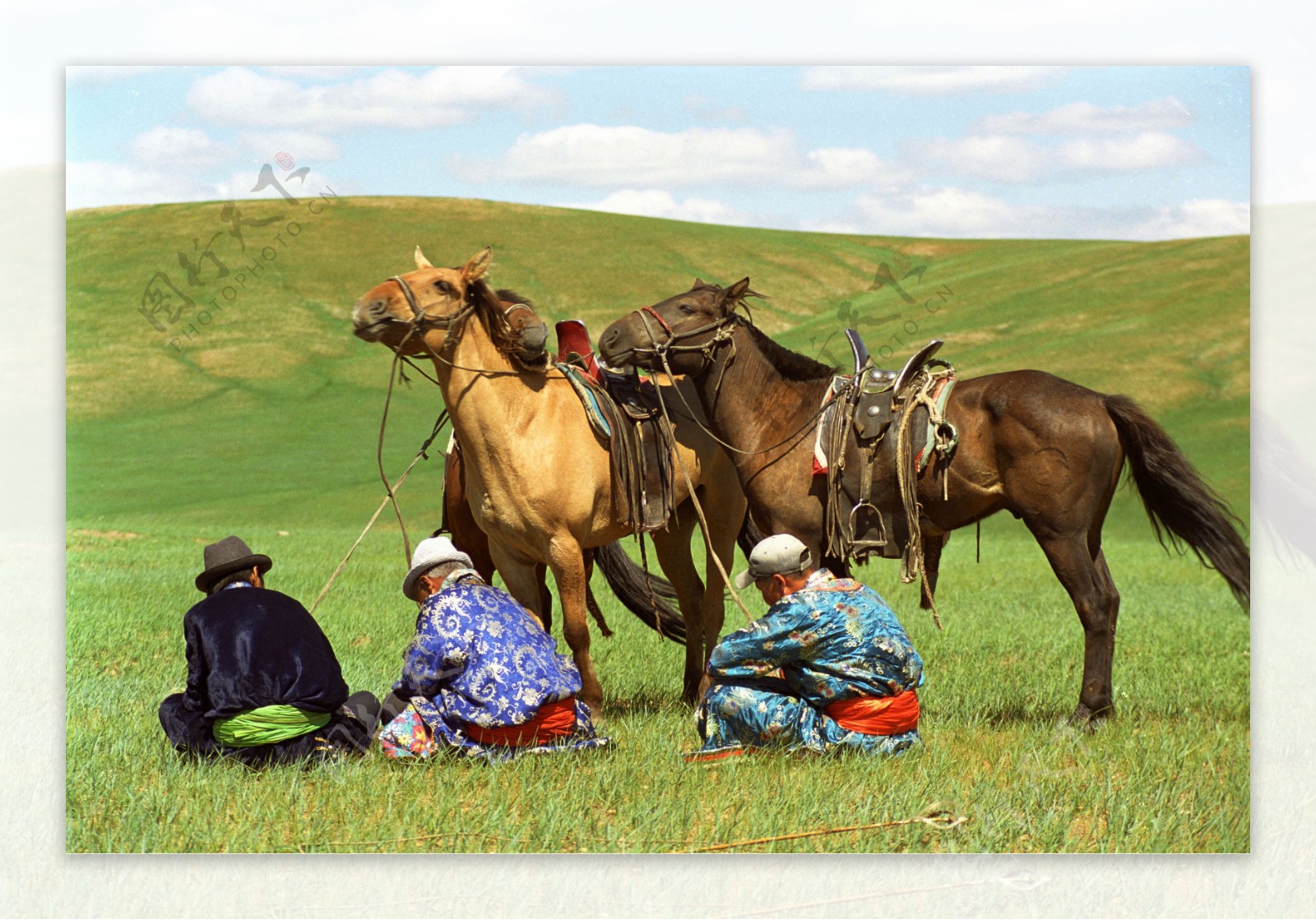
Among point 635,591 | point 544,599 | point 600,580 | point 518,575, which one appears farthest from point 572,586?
point 600,580

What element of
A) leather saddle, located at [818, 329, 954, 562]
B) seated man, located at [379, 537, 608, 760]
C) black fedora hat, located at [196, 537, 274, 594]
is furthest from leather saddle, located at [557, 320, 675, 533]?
black fedora hat, located at [196, 537, 274, 594]

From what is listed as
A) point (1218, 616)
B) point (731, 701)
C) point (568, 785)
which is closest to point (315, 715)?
point (568, 785)

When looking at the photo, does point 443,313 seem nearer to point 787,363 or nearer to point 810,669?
point 787,363

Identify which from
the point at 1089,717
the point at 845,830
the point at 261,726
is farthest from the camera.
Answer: the point at 1089,717

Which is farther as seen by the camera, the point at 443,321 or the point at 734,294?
the point at 734,294

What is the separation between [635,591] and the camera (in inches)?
332

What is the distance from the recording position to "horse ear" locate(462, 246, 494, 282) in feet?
21.6

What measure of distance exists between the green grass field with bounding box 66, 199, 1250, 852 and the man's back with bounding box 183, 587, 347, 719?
0.34 metres

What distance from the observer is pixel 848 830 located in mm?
5527

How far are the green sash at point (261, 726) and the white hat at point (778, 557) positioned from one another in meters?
2.23

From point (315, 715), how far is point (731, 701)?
196 cm

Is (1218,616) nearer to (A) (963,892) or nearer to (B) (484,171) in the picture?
(A) (963,892)

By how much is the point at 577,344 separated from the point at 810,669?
2.84 meters

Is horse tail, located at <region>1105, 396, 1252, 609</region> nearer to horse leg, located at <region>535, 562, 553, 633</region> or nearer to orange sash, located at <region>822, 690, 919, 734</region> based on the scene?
orange sash, located at <region>822, 690, 919, 734</region>
